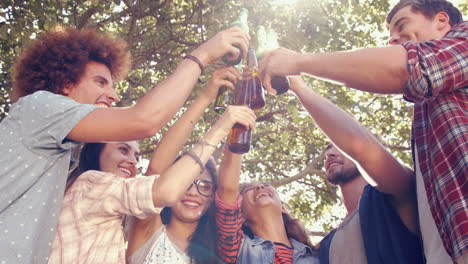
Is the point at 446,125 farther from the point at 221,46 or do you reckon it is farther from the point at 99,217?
the point at 99,217

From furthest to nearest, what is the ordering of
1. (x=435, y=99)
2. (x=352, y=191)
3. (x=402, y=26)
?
(x=352, y=191) → (x=402, y=26) → (x=435, y=99)

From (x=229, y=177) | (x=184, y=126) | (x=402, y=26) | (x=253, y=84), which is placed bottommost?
(x=229, y=177)

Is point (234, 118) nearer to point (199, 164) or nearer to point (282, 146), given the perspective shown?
point (199, 164)

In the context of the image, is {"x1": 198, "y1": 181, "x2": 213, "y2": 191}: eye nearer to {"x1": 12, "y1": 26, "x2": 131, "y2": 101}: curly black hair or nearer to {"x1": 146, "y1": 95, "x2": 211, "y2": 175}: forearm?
{"x1": 146, "y1": 95, "x2": 211, "y2": 175}: forearm

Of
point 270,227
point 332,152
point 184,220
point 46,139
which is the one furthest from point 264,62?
point 270,227

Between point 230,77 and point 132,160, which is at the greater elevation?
point 230,77

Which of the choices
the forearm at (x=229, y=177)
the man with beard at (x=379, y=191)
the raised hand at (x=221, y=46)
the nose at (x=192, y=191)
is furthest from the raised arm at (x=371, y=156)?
the nose at (x=192, y=191)

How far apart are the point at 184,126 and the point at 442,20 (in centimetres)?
163

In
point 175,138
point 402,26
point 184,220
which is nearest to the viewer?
point 402,26

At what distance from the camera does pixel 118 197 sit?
6.48ft

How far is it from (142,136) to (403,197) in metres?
1.36

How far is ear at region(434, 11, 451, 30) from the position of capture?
2162 millimetres

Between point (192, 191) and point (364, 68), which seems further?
point (192, 191)

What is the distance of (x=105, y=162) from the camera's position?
333 centimetres
